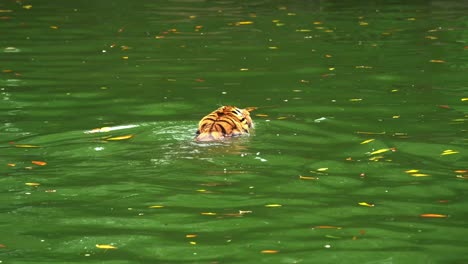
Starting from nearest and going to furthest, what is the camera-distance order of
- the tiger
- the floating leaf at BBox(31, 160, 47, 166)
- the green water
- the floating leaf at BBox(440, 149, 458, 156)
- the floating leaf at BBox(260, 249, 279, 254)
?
the floating leaf at BBox(260, 249, 279, 254) < the green water < the floating leaf at BBox(31, 160, 47, 166) < the floating leaf at BBox(440, 149, 458, 156) < the tiger

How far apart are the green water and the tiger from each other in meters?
0.15

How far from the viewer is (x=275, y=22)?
18.8m

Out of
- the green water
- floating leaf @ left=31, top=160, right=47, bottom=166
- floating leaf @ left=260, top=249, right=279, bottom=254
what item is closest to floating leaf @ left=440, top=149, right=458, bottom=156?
the green water

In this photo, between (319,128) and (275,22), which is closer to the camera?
(319,128)

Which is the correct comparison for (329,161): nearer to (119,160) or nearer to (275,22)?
(119,160)

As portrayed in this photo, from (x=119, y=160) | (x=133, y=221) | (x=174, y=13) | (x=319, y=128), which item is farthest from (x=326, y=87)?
(x=174, y=13)

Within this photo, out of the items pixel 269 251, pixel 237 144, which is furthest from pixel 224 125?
pixel 269 251

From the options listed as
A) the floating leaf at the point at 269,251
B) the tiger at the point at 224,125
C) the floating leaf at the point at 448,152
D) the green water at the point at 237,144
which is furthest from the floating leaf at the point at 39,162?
the floating leaf at the point at 448,152

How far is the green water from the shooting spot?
7660mm

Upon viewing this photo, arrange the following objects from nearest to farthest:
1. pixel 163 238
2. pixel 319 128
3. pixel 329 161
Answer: pixel 163 238, pixel 329 161, pixel 319 128

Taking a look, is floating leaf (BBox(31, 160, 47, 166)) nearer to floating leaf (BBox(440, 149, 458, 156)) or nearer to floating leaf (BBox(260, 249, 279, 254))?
floating leaf (BBox(260, 249, 279, 254))

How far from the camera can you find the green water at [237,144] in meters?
7.66

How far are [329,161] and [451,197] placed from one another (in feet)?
4.57

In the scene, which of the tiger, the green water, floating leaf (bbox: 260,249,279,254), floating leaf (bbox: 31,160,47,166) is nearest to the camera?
floating leaf (bbox: 260,249,279,254)
